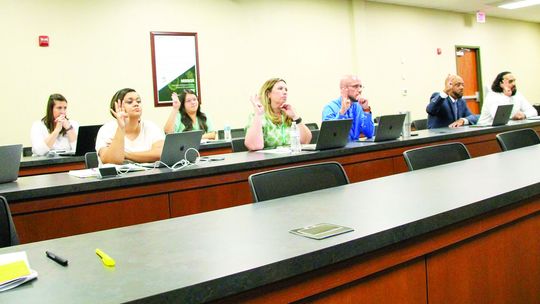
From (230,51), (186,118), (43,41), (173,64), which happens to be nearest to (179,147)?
(186,118)

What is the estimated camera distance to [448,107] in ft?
15.7

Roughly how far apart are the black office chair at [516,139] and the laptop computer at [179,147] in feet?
5.52

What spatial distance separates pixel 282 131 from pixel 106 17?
2855mm

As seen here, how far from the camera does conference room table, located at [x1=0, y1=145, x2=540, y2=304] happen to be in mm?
806

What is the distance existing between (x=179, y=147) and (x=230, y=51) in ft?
12.3

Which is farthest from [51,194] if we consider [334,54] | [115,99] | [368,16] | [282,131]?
[368,16]

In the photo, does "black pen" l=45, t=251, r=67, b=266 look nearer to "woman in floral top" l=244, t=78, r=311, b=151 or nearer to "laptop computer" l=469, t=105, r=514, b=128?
"woman in floral top" l=244, t=78, r=311, b=151

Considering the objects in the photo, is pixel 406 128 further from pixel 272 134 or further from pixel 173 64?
pixel 173 64

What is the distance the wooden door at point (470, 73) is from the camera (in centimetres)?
920

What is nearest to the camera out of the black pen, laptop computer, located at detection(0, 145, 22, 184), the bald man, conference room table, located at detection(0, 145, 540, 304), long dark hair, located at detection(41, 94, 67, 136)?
conference room table, located at detection(0, 145, 540, 304)

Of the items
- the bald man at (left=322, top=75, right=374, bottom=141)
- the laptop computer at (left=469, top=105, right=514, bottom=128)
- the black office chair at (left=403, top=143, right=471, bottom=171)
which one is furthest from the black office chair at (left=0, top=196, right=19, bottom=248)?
the laptop computer at (left=469, top=105, right=514, bottom=128)

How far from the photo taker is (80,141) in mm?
3850

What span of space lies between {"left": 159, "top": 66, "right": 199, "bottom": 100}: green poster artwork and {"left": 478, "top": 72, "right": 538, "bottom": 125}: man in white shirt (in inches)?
130

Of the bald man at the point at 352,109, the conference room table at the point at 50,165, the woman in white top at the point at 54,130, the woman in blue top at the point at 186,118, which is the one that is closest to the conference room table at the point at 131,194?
the bald man at the point at 352,109
